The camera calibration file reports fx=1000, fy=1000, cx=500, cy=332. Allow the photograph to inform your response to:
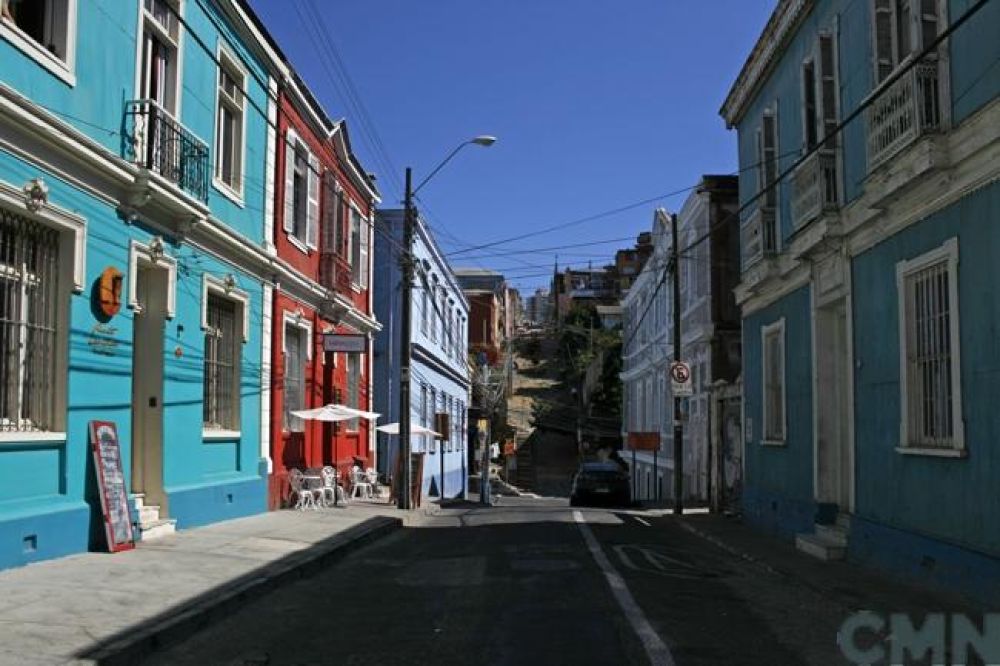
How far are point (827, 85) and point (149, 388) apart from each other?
10.4 meters

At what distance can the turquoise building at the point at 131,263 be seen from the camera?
9.85 metres

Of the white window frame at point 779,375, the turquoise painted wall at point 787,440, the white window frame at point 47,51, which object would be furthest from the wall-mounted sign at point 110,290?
the white window frame at point 779,375

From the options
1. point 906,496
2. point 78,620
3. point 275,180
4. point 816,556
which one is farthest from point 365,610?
point 275,180

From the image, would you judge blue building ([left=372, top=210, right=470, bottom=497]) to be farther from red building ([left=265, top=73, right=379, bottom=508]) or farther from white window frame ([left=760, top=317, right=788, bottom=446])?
white window frame ([left=760, top=317, right=788, bottom=446])

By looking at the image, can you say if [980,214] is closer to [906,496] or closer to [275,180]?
[906,496]

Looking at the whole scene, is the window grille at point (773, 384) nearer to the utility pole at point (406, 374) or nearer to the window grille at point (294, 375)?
the utility pole at point (406, 374)

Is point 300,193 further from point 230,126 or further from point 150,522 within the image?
point 150,522

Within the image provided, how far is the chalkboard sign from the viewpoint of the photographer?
11.0m

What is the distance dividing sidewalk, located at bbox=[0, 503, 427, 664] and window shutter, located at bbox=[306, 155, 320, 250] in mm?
7655

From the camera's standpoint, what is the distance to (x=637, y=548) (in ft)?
46.0

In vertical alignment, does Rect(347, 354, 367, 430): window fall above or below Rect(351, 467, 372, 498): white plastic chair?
above

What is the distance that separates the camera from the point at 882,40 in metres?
12.3

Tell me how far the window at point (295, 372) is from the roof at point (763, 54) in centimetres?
980

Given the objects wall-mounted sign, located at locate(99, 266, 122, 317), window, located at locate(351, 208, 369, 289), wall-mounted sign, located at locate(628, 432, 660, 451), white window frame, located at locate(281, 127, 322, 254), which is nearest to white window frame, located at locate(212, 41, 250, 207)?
white window frame, located at locate(281, 127, 322, 254)
